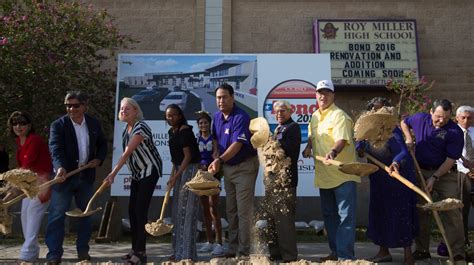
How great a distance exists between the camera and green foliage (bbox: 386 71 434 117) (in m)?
8.56

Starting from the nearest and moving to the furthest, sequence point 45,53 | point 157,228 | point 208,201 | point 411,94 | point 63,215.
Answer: point 157,228 → point 63,215 → point 208,201 → point 45,53 → point 411,94

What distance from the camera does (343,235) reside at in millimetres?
4824

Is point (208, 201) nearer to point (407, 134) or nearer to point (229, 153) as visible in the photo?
point (229, 153)

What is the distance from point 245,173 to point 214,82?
121 inches

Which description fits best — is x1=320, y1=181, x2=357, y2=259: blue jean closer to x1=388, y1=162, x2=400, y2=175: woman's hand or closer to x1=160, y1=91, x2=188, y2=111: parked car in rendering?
x1=388, y1=162, x2=400, y2=175: woman's hand

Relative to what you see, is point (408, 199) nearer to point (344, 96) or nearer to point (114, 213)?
point (114, 213)

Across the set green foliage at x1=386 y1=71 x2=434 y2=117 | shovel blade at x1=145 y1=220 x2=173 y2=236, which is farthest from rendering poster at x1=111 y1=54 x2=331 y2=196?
shovel blade at x1=145 y1=220 x2=173 y2=236

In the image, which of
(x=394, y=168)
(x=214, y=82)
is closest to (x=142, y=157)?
(x=394, y=168)

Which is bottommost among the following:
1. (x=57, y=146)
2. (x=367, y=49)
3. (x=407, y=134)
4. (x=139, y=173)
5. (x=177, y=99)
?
(x=139, y=173)

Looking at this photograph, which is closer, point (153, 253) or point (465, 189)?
point (465, 189)

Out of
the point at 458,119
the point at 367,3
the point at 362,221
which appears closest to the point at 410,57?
the point at 367,3

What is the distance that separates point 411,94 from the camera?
9109 millimetres

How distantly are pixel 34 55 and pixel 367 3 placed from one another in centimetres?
673

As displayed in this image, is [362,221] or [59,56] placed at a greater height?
[59,56]
